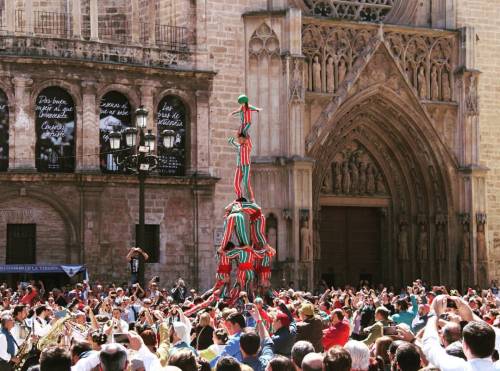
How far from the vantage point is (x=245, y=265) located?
24953mm

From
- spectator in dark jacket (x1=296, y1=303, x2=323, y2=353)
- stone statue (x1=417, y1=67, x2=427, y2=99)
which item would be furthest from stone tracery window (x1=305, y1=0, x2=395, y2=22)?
spectator in dark jacket (x1=296, y1=303, x2=323, y2=353)

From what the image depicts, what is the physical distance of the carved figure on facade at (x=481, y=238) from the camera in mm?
37531

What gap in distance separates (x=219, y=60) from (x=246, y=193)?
31.9 ft

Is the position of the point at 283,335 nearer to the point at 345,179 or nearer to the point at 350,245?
the point at 345,179

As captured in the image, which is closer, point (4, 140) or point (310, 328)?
point (310, 328)

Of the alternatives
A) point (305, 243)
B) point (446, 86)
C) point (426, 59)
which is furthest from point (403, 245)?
point (426, 59)

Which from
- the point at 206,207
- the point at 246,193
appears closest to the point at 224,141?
the point at 206,207

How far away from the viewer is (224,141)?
3475 cm

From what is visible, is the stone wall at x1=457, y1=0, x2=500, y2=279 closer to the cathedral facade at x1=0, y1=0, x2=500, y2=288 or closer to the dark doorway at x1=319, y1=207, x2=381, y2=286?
the cathedral facade at x1=0, y1=0, x2=500, y2=288

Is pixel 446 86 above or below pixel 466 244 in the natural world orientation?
above

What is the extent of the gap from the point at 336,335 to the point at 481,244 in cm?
2521

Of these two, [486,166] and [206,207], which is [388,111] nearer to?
[486,166]

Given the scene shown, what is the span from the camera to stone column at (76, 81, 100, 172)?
1256 inches

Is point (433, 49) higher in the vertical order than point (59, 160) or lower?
higher
